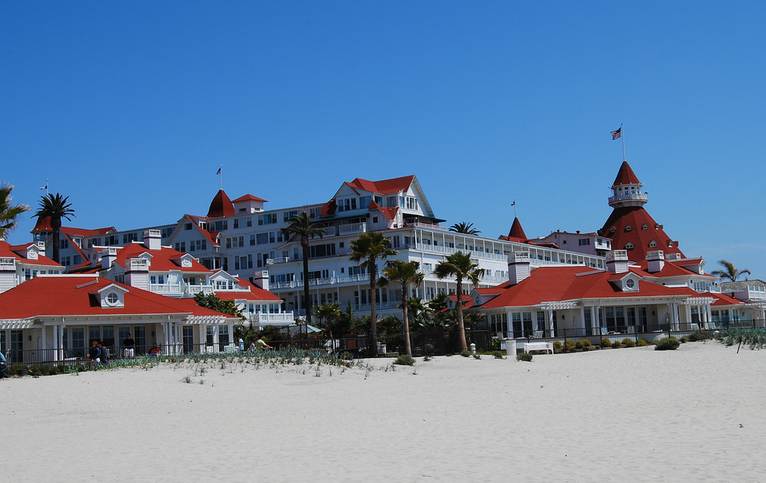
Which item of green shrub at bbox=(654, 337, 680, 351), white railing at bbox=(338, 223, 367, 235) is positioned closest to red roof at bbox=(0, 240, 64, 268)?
white railing at bbox=(338, 223, 367, 235)

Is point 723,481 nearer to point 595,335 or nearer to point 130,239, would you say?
point 595,335

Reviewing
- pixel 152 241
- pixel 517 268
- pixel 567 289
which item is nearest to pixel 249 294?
pixel 152 241

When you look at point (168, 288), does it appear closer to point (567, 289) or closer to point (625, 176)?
point (567, 289)

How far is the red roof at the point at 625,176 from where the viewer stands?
113m

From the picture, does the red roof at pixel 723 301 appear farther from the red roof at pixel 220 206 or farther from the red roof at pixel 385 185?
the red roof at pixel 220 206

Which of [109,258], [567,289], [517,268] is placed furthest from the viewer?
[109,258]

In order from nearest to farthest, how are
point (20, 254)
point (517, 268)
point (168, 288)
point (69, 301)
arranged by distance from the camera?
1. point (69, 301)
2. point (517, 268)
3. point (168, 288)
4. point (20, 254)

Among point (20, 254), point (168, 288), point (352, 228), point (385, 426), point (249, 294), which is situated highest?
point (352, 228)

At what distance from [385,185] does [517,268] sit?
99.0ft

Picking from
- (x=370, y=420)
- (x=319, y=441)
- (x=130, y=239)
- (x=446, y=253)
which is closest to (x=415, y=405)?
(x=370, y=420)

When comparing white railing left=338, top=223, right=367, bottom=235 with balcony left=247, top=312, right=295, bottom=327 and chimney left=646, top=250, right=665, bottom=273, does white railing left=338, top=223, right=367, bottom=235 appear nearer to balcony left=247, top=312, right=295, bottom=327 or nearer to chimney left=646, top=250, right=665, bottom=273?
balcony left=247, top=312, right=295, bottom=327

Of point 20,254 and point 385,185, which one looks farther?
point 385,185

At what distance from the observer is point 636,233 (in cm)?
11219

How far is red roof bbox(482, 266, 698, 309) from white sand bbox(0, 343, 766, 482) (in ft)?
77.9
